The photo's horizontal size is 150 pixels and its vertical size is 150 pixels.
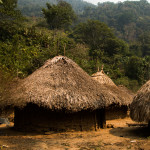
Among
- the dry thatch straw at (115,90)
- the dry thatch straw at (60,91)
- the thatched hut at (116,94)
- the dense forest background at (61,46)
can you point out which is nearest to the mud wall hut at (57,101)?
the dry thatch straw at (60,91)

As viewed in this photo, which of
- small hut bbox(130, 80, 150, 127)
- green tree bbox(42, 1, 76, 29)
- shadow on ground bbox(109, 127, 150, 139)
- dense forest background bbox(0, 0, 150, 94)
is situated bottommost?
shadow on ground bbox(109, 127, 150, 139)

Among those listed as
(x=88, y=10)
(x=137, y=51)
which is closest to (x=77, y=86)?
(x=137, y=51)

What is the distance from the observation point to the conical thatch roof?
23.3 feet

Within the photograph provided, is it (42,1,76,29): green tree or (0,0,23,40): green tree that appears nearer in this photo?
(0,0,23,40): green tree

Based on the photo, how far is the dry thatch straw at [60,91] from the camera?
24.5ft

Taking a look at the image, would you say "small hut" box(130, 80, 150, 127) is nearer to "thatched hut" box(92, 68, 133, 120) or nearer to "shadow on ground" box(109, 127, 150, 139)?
"shadow on ground" box(109, 127, 150, 139)

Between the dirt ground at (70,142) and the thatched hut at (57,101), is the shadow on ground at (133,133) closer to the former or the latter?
the dirt ground at (70,142)

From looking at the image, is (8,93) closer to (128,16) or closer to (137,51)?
(137,51)

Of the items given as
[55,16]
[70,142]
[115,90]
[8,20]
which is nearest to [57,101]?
[70,142]

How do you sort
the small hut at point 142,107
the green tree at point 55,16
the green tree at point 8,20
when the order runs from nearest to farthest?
the small hut at point 142,107 < the green tree at point 8,20 < the green tree at point 55,16

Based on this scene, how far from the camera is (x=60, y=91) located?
7.76 metres

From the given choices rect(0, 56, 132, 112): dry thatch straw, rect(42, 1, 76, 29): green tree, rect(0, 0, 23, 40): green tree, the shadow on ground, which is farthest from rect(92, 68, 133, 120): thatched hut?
rect(42, 1, 76, 29): green tree

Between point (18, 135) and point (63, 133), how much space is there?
1589 mm

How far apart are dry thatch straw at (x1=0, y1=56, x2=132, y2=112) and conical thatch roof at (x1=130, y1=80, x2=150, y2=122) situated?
118 cm
